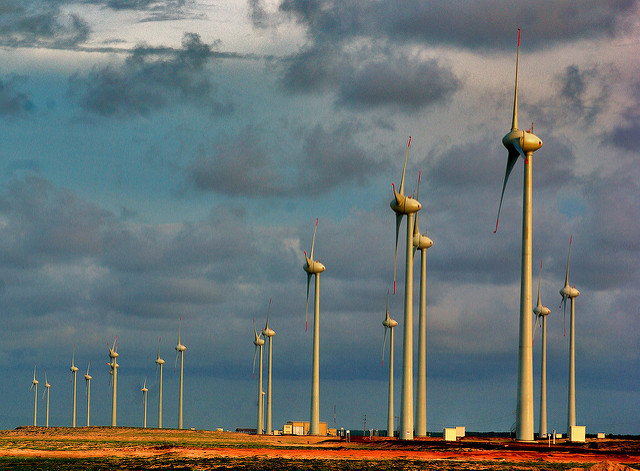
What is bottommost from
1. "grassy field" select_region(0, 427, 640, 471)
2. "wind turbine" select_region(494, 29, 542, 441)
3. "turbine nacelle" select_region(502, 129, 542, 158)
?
"grassy field" select_region(0, 427, 640, 471)

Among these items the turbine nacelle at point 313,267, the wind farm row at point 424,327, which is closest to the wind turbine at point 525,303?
the wind farm row at point 424,327

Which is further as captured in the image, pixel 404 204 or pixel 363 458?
pixel 404 204

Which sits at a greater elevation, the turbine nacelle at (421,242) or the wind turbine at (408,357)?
the turbine nacelle at (421,242)

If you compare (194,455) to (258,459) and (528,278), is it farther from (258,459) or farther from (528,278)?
(528,278)

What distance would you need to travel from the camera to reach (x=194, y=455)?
8600 centimetres

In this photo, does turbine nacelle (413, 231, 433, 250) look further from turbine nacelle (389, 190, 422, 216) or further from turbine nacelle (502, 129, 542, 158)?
turbine nacelle (502, 129, 542, 158)

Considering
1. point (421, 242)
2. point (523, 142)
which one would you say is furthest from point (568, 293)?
point (523, 142)

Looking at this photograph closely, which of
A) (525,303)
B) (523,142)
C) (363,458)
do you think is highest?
(523,142)

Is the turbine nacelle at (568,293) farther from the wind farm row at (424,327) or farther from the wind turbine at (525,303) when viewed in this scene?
the wind turbine at (525,303)

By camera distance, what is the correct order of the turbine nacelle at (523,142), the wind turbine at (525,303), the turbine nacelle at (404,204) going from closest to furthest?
the wind turbine at (525,303) < the turbine nacelle at (523,142) < the turbine nacelle at (404,204)

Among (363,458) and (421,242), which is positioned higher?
(421,242)

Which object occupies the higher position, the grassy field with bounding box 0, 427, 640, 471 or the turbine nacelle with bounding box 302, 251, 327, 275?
the turbine nacelle with bounding box 302, 251, 327, 275

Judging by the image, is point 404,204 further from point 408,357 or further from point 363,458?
point 363,458

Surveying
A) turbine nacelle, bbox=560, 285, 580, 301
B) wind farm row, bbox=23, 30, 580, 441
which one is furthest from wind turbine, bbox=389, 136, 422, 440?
turbine nacelle, bbox=560, 285, 580, 301
